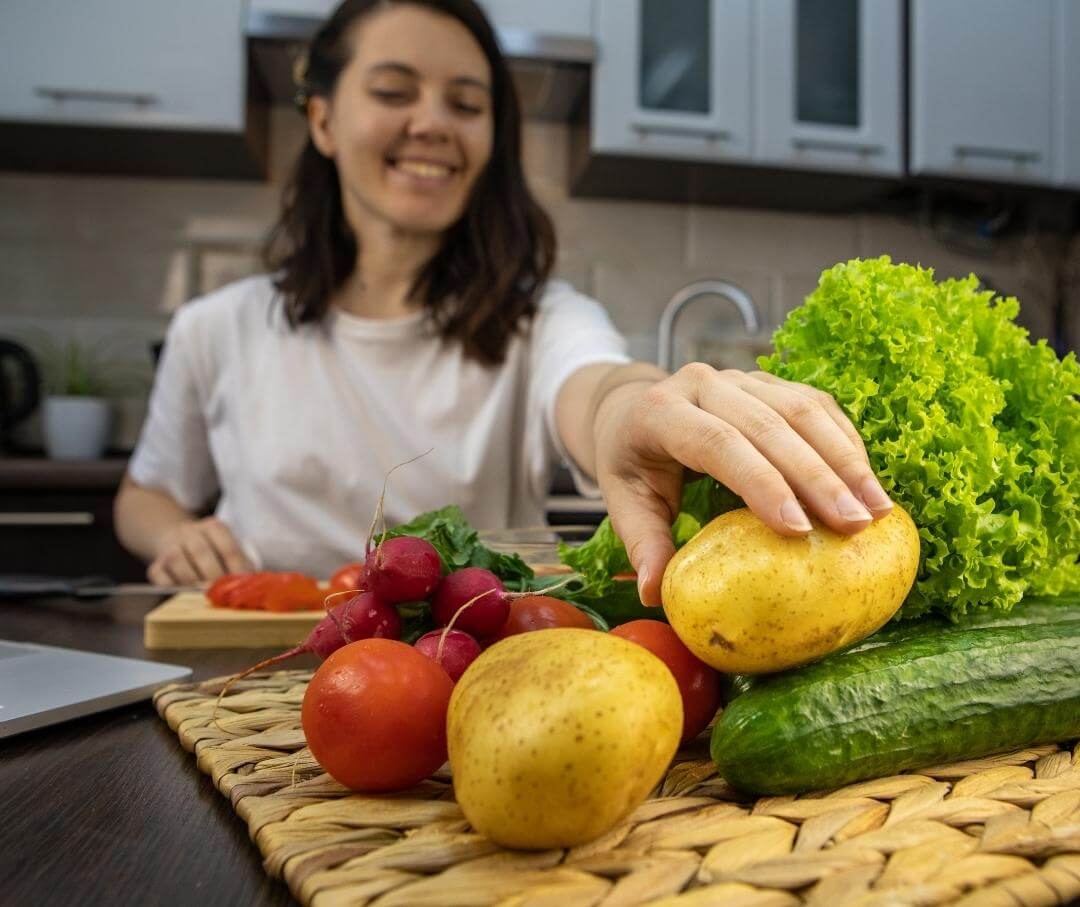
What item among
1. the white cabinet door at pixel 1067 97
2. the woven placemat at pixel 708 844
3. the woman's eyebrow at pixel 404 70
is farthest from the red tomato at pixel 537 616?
the white cabinet door at pixel 1067 97

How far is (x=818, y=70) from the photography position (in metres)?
2.60

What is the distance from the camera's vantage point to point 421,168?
67.5 inches

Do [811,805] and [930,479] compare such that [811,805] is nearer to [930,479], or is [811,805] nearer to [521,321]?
[930,479]

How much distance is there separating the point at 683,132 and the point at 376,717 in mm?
2287

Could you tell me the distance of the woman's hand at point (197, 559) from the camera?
4.96ft

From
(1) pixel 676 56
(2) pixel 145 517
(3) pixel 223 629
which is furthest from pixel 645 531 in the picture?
(1) pixel 676 56

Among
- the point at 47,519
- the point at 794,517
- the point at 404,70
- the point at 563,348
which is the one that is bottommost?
the point at 47,519

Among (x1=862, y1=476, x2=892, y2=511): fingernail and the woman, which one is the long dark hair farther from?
(x1=862, y1=476, x2=892, y2=511): fingernail

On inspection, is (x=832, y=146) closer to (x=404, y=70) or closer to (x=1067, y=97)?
(x=1067, y=97)

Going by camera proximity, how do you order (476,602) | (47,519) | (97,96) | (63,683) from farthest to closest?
(97,96)
(47,519)
(63,683)
(476,602)

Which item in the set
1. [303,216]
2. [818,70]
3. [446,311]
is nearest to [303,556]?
[446,311]

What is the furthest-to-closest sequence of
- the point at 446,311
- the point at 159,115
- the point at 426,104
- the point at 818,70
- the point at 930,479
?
the point at 818,70
the point at 159,115
the point at 446,311
the point at 426,104
the point at 930,479

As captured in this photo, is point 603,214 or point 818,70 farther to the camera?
point 603,214

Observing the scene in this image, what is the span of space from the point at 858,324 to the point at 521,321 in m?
1.23
